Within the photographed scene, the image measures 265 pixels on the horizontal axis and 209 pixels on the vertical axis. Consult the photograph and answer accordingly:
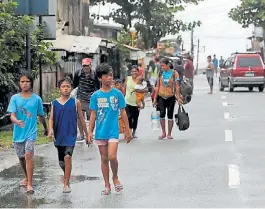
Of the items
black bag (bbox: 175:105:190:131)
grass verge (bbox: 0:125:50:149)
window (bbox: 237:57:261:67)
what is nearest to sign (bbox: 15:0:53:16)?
grass verge (bbox: 0:125:50:149)

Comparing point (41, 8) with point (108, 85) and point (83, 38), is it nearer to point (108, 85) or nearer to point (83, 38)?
point (108, 85)

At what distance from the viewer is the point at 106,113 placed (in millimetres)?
8945

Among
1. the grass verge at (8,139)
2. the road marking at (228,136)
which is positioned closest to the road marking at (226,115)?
the road marking at (228,136)

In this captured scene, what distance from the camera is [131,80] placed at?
49.7 feet

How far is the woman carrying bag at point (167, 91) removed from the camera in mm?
14508

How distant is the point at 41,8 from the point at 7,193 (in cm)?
689

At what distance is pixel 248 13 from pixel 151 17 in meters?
7.01

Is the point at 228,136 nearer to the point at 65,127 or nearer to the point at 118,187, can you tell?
the point at 118,187

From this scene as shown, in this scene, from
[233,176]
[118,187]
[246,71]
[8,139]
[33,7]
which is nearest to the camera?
[118,187]

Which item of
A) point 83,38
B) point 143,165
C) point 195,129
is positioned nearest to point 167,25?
point 83,38

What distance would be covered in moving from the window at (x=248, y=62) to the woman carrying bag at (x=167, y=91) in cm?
1780

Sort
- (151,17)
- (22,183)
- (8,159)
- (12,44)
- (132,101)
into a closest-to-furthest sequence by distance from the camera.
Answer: (22,183)
(8,159)
(132,101)
(12,44)
(151,17)

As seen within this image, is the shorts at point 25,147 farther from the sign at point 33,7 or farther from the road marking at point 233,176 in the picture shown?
the sign at point 33,7

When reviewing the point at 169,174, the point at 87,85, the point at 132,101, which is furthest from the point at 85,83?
the point at 169,174
